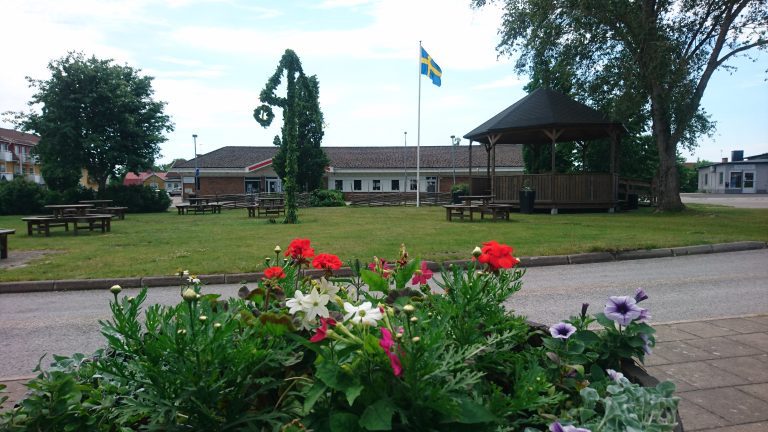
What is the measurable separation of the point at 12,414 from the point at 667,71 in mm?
23156

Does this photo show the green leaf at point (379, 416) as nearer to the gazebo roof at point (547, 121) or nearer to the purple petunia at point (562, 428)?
the purple petunia at point (562, 428)

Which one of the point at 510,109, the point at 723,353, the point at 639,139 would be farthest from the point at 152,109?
the point at 723,353

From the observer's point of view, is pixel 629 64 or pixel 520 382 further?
pixel 629 64

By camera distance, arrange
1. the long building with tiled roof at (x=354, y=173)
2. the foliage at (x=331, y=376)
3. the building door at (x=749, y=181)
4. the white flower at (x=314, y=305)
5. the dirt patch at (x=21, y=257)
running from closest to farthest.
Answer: the foliage at (x=331, y=376) → the white flower at (x=314, y=305) → the dirt patch at (x=21, y=257) → the long building with tiled roof at (x=354, y=173) → the building door at (x=749, y=181)

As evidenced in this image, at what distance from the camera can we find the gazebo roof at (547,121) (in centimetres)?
2333

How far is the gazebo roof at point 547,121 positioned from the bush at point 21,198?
2665cm

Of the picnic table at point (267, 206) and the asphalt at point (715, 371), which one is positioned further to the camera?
the picnic table at point (267, 206)

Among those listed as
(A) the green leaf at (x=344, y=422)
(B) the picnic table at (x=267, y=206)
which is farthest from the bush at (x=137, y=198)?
(A) the green leaf at (x=344, y=422)

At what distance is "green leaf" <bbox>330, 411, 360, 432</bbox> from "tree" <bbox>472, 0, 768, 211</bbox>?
2237cm

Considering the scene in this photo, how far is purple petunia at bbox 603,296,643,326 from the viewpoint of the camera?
2131 mm

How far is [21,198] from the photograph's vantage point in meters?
32.6

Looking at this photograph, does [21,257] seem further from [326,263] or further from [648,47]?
[648,47]

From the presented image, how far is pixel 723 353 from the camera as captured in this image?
13.4 feet

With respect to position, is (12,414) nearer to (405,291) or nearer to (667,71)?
(405,291)
